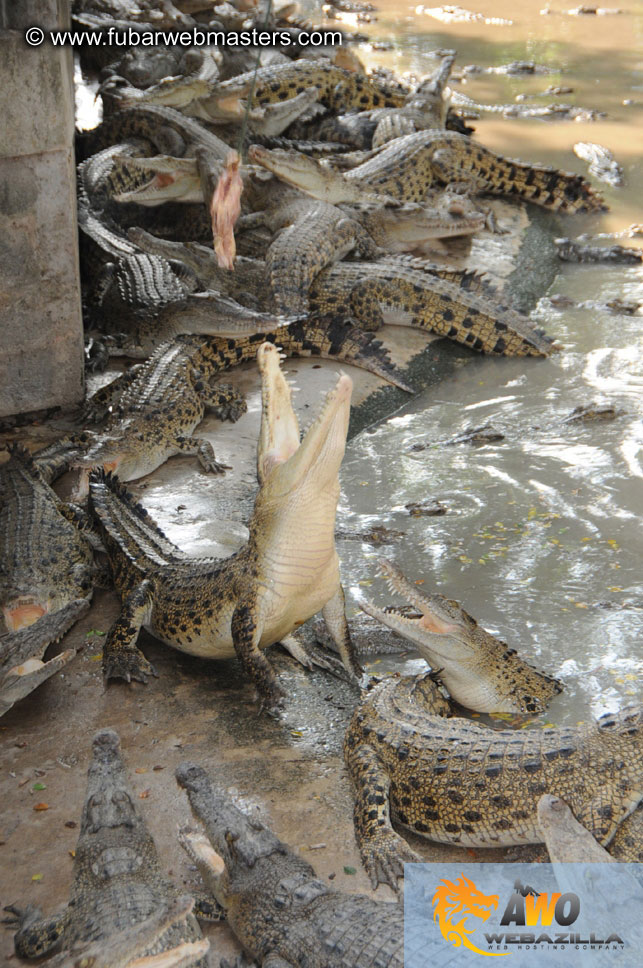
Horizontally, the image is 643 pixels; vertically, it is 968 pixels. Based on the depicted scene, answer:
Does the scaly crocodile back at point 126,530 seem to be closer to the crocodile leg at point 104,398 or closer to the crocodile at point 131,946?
the crocodile leg at point 104,398

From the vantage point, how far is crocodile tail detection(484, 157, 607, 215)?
33.4 feet

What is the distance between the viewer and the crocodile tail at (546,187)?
33.4ft

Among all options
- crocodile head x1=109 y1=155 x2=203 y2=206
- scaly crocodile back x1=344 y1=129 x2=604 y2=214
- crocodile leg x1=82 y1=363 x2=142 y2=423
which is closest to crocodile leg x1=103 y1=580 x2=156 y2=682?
crocodile leg x1=82 y1=363 x2=142 y2=423

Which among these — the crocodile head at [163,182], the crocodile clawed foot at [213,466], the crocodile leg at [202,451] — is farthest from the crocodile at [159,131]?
the crocodile clawed foot at [213,466]

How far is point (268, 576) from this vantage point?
13.3 feet

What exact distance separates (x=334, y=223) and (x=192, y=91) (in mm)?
3373

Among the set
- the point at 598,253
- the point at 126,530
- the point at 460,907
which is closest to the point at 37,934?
the point at 460,907

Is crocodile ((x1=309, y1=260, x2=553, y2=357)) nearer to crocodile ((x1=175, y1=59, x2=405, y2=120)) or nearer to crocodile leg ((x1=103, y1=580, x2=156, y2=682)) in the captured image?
crocodile leg ((x1=103, y1=580, x2=156, y2=682))

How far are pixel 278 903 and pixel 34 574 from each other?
88.3 inches

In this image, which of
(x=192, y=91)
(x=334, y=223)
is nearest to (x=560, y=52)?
A: (x=192, y=91)

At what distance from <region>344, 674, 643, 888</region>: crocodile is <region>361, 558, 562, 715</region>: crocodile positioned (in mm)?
413

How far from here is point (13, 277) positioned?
6.05 meters

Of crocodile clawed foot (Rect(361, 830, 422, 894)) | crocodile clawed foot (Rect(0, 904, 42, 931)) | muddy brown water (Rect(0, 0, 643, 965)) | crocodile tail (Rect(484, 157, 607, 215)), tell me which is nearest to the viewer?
crocodile clawed foot (Rect(0, 904, 42, 931))

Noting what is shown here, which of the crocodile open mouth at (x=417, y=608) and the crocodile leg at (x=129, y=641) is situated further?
the crocodile leg at (x=129, y=641)
